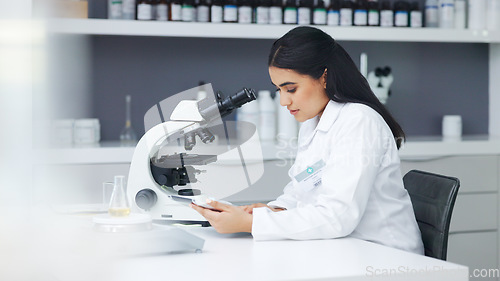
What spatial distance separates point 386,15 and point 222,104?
1.76m

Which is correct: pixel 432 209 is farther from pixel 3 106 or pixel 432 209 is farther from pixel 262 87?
pixel 262 87

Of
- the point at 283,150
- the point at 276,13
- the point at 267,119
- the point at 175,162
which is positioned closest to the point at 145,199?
the point at 175,162

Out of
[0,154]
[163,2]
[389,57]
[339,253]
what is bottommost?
[339,253]

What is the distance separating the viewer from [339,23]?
107 inches

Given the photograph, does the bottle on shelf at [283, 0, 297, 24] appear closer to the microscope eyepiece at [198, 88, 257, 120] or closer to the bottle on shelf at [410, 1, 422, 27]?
the bottle on shelf at [410, 1, 422, 27]

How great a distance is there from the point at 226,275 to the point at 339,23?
2.08 m

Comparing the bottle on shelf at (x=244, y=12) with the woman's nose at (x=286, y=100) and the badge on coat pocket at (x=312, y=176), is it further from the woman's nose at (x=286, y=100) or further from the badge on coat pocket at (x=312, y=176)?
the badge on coat pocket at (x=312, y=176)

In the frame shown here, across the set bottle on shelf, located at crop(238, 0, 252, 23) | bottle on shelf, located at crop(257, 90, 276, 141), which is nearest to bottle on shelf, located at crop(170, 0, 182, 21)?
bottle on shelf, located at crop(238, 0, 252, 23)

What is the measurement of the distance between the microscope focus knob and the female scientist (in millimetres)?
130

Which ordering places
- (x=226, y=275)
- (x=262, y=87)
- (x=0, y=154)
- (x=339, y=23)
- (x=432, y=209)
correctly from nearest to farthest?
1. (x=0, y=154)
2. (x=226, y=275)
3. (x=432, y=209)
4. (x=339, y=23)
5. (x=262, y=87)

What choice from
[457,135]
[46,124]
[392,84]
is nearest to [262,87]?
[392,84]

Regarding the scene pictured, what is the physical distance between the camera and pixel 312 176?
126cm

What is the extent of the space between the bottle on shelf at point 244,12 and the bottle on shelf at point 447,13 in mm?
976

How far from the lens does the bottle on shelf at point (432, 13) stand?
9.37 feet
